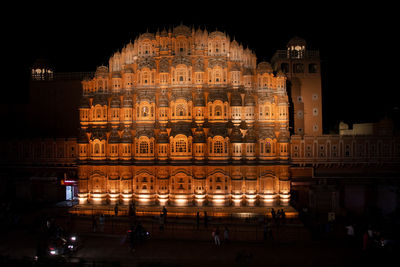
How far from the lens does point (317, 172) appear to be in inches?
1547

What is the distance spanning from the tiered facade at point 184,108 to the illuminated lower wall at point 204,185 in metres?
0.98

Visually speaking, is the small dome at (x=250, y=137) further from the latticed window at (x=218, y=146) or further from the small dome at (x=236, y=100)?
the small dome at (x=236, y=100)

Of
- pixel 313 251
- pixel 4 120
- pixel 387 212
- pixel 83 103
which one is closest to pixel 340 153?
pixel 387 212

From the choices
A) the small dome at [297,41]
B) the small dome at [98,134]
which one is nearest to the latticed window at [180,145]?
the small dome at [98,134]

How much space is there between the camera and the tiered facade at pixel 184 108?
35.1m

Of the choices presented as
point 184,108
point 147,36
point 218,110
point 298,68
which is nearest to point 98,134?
point 184,108

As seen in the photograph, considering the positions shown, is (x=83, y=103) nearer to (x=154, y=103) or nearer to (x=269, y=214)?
(x=154, y=103)

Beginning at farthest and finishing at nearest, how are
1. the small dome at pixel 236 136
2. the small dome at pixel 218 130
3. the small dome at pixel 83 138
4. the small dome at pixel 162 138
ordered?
1. the small dome at pixel 83 138
2. the small dome at pixel 162 138
3. the small dome at pixel 218 130
4. the small dome at pixel 236 136

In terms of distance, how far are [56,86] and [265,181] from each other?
113 feet

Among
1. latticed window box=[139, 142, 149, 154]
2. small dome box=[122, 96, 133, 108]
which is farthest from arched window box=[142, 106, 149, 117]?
latticed window box=[139, 142, 149, 154]

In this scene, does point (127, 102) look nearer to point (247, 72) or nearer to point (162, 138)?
point (162, 138)

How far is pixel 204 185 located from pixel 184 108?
334 inches

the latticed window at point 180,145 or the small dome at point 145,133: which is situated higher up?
the small dome at point 145,133

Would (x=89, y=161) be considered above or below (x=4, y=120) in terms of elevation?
below
